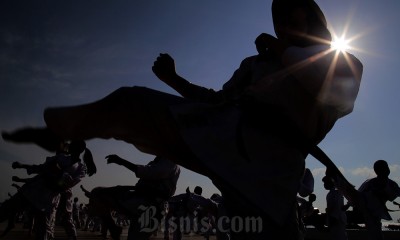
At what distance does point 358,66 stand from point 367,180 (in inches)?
329

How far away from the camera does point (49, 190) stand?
7910 millimetres

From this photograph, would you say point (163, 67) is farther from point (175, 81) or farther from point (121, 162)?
point (121, 162)

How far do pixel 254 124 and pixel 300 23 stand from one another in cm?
66

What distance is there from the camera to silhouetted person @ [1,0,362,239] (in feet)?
4.54

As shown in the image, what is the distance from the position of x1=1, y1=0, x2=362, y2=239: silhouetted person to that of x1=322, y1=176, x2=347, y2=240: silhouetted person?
9.29 m

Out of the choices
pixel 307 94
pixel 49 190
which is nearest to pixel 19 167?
pixel 49 190

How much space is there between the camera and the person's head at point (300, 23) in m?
1.73

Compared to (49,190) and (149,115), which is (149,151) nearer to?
(149,115)

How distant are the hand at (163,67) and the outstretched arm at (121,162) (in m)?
3.16

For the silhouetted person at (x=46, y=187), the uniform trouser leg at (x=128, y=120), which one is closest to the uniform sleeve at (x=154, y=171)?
the silhouetted person at (x=46, y=187)

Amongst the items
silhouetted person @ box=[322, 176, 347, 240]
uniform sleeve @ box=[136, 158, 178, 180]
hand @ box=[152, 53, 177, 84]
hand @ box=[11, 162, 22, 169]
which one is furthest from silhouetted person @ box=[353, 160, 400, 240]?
hand @ box=[11, 162, 22, 169]

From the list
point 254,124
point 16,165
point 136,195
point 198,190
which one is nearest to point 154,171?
point 136,195

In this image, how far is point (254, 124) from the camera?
1.56 m

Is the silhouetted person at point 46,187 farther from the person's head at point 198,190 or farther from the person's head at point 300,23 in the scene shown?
the person's head at point 198,190
